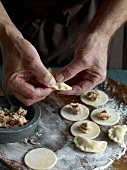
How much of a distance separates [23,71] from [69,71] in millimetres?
180

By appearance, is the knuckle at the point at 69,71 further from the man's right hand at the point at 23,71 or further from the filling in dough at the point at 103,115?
the filling in dough at the point at 103,115

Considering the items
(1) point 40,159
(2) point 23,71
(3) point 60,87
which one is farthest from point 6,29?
Answer: (1) point 40,159

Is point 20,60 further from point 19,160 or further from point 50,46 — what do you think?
point 50,46

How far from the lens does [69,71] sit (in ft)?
5.46

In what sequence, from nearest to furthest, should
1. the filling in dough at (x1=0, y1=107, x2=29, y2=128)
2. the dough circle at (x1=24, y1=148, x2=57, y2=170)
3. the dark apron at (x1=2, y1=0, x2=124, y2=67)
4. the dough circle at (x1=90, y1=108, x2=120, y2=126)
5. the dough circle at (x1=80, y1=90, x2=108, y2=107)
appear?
the dough circle at (x1=24, y1=148, x2=57, y2=170) < the filling in dough at (x1=0, y1=107, x2=29, y2=128) < the dough circle at (x1=90, y1=108, x2=120, y2=126) < the dough circle at (x1=80, y1=90, x2=108, y2=107) < the dark apron at (x1=2, y1=0, x2=124, y2=67)

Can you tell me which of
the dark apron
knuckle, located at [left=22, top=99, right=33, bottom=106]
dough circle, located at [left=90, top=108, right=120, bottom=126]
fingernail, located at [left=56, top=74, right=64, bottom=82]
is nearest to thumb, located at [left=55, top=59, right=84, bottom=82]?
fingernail, located at [left=56, top=74, right=64, bottom=82]

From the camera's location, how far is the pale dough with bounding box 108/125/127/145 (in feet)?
5.48

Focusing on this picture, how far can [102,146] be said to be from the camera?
163 cm

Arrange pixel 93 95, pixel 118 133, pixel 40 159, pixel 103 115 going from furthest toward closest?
1. pixel 93 95
2. pixel 103 115
3. pixel 118 133
4. pixel 40 159

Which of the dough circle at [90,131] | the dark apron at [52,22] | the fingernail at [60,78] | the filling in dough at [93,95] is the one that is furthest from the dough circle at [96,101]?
the dark apron at [52,22]

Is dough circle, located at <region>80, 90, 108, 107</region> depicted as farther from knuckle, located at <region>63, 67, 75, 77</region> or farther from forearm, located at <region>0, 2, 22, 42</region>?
forearm, located at <region>0, 2, 22, 42</region>

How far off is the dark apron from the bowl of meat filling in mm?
511

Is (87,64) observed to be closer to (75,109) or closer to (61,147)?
(75,109)

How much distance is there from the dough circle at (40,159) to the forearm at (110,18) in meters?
0.58
